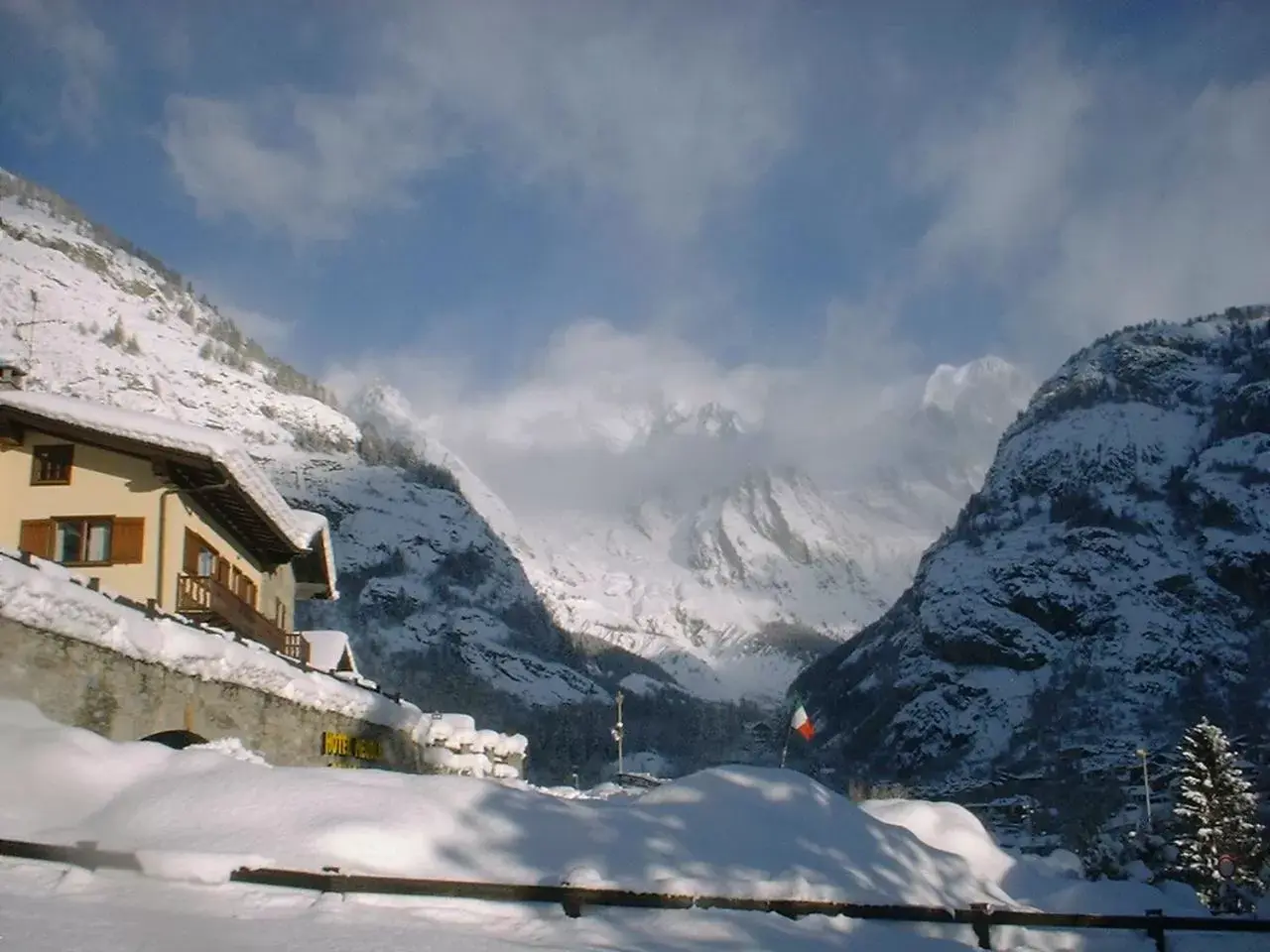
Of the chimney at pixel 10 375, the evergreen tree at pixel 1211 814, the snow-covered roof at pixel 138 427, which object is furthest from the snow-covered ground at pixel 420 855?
the evergreen tree at pixel 1211 814

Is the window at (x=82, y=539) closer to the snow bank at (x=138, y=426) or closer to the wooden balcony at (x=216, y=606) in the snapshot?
the wooden balcony at (x=216, y=606)

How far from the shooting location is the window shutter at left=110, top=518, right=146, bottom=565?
83.1 ft

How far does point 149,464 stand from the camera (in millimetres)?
25703

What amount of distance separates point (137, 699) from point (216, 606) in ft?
30.6

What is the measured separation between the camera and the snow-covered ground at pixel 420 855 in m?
9.16

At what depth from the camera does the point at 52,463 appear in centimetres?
2553

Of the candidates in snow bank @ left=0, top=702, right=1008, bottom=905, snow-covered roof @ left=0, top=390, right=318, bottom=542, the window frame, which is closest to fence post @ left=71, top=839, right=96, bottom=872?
snow bank @ left=0, top=702, right=1008, bottom=905

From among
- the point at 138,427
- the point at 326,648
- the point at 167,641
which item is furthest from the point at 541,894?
the point at 326,648

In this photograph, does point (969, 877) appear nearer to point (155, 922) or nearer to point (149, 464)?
point (155, 922)

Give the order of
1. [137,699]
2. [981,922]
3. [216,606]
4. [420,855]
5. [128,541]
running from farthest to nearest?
[216,606], [128,541], [137,699], [981,922], [420,855]

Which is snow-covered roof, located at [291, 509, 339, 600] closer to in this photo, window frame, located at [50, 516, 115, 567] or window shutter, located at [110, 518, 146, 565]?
window shutter, located at [110, 518, 146, 565]

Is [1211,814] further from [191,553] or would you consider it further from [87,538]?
[87,538]

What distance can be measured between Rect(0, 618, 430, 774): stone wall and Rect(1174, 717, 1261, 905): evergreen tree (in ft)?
135

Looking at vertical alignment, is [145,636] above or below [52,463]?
below
